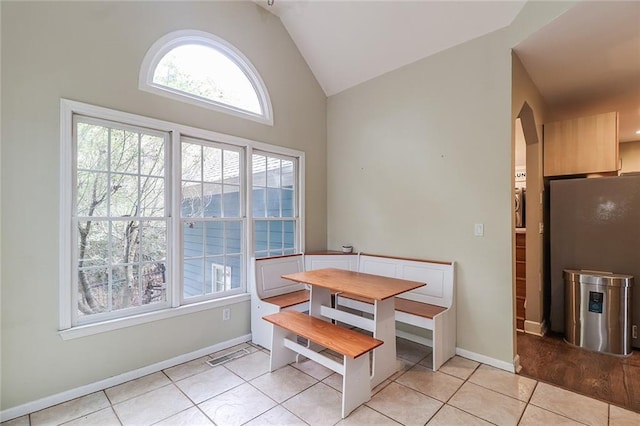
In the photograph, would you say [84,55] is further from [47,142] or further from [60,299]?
[60,299]

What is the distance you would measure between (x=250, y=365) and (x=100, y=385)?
3.87 feet

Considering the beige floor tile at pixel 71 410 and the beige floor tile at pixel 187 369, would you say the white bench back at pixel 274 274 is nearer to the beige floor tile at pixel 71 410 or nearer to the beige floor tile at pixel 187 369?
the beige floor tile at pixel 187 369

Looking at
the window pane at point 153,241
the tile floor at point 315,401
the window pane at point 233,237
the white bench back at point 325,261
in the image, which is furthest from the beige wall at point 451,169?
the window pane at point 153,241

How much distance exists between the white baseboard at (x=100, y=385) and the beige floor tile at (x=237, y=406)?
0.74 m

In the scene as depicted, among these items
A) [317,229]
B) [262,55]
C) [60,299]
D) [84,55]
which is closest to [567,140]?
[317,229]

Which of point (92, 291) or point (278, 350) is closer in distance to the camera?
point (92, 291)

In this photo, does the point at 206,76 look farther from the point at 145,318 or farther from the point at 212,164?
the point at 145,318

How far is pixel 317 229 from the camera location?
4293mm

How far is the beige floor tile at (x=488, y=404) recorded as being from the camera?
2.10 metres

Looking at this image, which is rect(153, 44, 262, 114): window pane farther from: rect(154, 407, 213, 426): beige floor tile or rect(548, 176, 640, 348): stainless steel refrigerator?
rect(548, 176, 640, 348): stainless steel refrigerator

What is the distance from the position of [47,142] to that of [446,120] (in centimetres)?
348

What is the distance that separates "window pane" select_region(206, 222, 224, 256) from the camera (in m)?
3.21

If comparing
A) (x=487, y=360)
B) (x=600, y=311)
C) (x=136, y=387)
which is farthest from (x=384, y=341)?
(x=600, y=311)

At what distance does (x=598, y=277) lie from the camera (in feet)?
10.3
